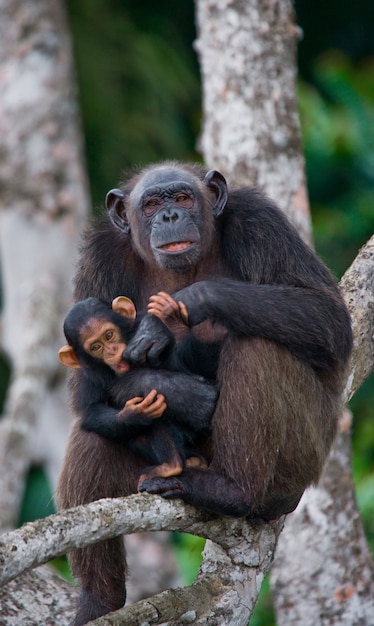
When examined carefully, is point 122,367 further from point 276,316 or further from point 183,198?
point 183,198

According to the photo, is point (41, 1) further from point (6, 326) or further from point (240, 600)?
point (240, 600)

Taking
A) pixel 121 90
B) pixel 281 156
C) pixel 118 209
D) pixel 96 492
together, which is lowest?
pixel 96 492

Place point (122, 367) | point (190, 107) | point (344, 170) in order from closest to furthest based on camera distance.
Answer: point (122, 367)
point (344, 170)
point (190, 107)

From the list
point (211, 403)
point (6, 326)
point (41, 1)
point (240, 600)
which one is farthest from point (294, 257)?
point (41, 1)

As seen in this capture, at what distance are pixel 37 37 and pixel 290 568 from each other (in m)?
6.91

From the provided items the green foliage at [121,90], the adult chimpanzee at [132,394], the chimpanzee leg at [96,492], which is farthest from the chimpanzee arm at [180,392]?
the green foliage at [121,90]

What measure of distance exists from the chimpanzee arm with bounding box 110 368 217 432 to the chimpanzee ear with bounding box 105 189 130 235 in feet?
3.41

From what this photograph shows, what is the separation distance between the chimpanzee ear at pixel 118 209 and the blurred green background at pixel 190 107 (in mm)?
4432

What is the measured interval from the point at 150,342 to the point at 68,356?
0.48 meters

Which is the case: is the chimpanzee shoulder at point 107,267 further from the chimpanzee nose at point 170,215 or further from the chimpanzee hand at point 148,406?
the chimpanzee hand at point 148,406

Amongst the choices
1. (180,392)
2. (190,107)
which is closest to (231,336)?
(180,392)

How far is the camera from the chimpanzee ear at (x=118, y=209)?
5.61 meters

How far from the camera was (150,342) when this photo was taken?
4.89 m

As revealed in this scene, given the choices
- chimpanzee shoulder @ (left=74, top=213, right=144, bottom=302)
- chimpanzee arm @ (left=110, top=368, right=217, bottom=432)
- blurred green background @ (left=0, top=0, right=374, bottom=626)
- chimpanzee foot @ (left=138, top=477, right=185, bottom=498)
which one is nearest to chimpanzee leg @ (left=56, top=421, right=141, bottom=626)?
chimpanzee arm @ (left=110, top=368, right=217, bottom=432)
